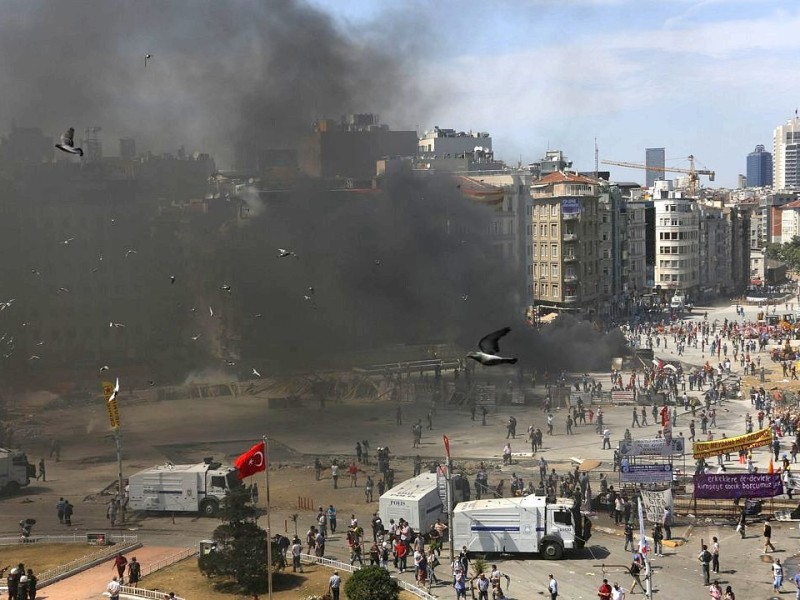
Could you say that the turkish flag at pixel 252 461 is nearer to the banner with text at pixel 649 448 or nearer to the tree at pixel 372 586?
the tree at pixel 372 586

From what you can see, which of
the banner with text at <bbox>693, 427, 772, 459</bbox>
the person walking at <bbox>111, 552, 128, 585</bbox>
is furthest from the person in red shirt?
the person walking at <bbox>111, 552, 128, 585</bbox>

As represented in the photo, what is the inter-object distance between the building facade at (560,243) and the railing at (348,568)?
65641 millimetres

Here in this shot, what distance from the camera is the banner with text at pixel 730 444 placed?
34031 millimetres

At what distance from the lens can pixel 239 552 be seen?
2702 centimetres

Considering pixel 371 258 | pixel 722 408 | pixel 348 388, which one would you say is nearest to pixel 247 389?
pixel 348 388

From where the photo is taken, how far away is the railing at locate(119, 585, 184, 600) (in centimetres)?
2625

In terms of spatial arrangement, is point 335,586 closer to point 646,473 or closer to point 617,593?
point 617,593

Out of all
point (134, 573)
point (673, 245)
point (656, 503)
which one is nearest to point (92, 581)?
point (134, 573)

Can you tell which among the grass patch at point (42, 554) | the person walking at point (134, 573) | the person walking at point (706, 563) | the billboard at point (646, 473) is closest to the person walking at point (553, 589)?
the person walking at point (706, 563)

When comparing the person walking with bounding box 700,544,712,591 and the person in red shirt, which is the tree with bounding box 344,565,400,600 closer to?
the person in red shirt

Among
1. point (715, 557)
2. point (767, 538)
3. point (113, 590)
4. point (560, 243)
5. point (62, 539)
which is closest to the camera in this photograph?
point (113, 590)

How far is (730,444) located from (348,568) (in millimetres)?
13139

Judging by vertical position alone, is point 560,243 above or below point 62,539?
above

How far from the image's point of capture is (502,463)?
134ft
